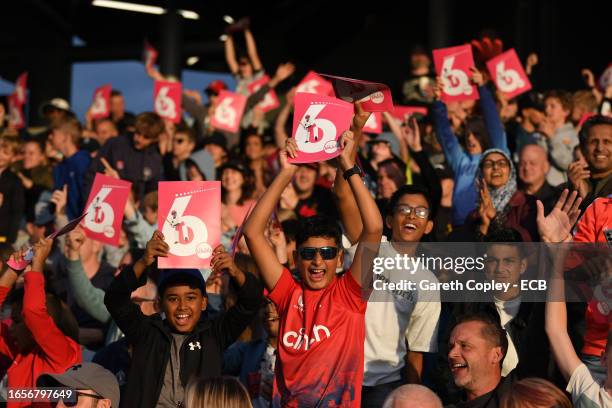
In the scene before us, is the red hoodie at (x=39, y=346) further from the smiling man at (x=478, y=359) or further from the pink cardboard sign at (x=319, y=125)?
the smiling man at (x=478, y=359)

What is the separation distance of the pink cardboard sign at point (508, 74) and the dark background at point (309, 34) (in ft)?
21.1

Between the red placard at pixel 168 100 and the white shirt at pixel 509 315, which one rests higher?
the red placard at pixel 168 100

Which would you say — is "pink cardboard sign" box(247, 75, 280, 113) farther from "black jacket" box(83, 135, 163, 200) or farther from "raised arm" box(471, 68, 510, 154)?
"raised arm" box(471, 68, 510, 154)

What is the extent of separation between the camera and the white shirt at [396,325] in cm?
593

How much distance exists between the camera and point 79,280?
7.02m

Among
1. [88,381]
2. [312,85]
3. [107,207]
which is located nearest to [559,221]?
[88,381]

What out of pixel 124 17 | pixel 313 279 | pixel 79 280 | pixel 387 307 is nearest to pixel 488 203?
pixel 387 307

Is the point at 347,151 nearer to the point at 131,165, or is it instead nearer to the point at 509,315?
the point at 509,315

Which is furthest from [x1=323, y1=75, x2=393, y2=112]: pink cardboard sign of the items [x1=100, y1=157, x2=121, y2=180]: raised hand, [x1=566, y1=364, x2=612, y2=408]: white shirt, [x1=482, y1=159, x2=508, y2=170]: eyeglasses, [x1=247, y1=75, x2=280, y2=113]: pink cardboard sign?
[x1=247, y1=75, x2=280, y2=113]: pink cardboard sign

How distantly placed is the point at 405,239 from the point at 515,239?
2.09 ft

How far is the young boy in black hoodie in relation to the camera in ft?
18.7

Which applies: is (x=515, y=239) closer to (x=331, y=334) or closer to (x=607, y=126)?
(x=607, y=126)

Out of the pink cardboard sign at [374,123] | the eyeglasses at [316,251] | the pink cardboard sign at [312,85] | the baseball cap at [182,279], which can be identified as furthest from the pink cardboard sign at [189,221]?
the pink cardboard sign at [312,85]

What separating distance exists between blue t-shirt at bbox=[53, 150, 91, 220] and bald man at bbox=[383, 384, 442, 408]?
578 cm
